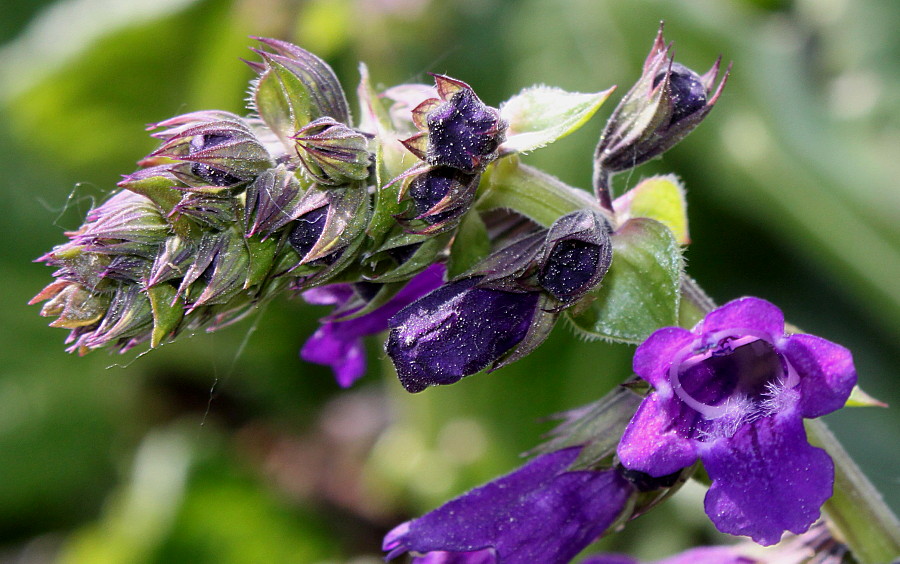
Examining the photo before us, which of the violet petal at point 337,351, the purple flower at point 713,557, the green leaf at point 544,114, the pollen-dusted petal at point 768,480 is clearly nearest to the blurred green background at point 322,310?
the violet petal at point 337,351

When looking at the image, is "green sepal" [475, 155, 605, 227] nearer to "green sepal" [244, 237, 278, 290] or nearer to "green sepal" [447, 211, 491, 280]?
"green sepal" [447, 211, 491, 280]

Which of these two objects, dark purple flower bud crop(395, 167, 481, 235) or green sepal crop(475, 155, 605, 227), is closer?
dark purple flower bud crop(395, 167, 481, 235)

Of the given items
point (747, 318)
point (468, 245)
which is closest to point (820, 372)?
point (747, 318)

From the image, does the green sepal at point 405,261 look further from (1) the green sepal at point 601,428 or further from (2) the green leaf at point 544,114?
(1) the green sepal at point 601,428

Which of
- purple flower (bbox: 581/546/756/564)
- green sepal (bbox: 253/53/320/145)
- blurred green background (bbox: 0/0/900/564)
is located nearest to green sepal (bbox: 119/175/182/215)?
green sepal (bbox: 253/53/320/145)

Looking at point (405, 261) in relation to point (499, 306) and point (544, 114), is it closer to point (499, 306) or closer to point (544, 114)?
point (499, 306)

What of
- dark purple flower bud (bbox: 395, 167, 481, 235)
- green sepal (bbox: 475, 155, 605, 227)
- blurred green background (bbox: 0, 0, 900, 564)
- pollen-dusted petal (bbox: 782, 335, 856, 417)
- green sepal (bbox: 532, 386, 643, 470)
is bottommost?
blurred green background (bbox: 0, 0, 900, 564)

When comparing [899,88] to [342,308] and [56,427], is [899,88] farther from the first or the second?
[56,427]
